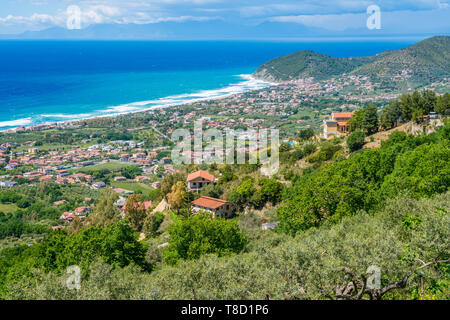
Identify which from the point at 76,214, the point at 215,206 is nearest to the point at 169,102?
the point at 76,214

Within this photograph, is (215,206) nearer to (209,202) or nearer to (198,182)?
(209,202)

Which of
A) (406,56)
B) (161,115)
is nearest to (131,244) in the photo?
(161,115)

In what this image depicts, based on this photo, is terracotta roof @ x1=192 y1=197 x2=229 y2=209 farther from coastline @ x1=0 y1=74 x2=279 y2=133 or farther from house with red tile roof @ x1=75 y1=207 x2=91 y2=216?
coastline @ x1=0 y1=74 x2=279 y2=133

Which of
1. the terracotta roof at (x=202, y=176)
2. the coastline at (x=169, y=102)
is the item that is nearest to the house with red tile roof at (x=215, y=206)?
the terracotta roof at (x=202, y=176)

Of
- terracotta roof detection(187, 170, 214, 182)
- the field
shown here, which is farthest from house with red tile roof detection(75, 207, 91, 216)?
terracotta roof detection(187, 170, 214, 182)

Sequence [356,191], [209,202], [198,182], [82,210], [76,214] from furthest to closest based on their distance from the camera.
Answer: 1. [82,210]
2. [76,214]
3. [198,182]
4. [209,202]
5. [356,191]

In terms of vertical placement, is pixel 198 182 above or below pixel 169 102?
below

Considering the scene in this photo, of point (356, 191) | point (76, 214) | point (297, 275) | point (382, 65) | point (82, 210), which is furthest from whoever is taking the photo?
point (382, 65)

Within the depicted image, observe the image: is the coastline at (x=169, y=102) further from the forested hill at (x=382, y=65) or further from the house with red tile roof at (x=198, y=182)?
the house with red tile roof at (x=198, y=182)
